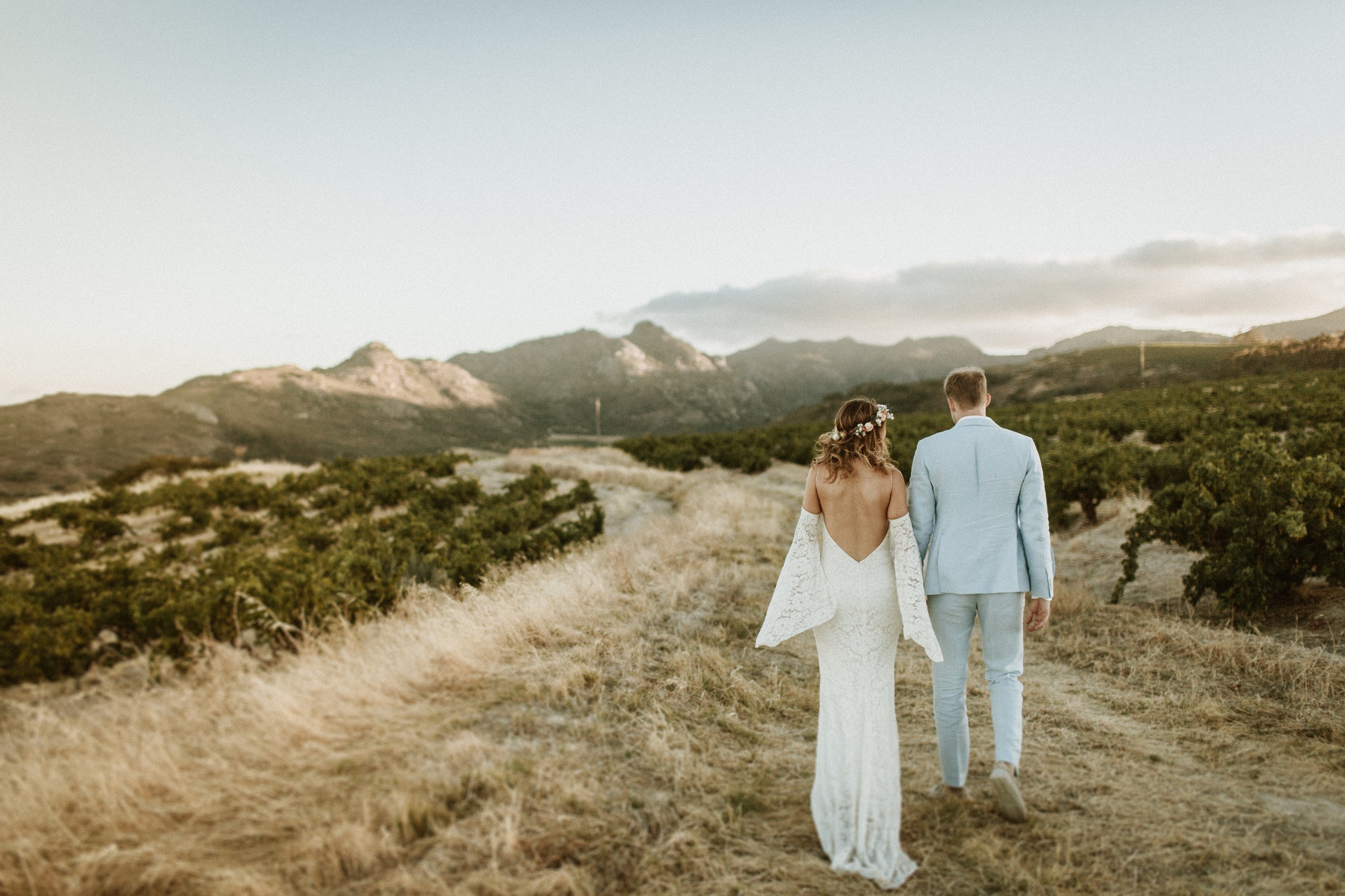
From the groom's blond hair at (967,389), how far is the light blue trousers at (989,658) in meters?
1.11

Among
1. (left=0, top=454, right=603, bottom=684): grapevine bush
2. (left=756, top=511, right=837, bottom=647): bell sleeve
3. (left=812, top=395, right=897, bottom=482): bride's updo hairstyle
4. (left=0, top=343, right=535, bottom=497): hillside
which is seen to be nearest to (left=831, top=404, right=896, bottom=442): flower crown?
(left=812, top=395, right=897, bottom=482): bride's updo hairstyle

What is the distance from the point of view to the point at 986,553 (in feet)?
11.6

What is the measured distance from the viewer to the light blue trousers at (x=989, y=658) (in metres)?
3.56

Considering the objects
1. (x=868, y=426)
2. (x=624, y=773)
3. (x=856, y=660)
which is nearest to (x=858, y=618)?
(x=856, y=660)

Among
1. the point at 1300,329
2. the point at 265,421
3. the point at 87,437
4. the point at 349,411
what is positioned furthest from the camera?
the point at 349,411

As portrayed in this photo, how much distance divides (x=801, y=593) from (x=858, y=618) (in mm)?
333

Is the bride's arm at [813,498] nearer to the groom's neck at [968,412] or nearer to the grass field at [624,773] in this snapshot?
the groom's neck at [968,412]

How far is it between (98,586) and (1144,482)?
1832cm

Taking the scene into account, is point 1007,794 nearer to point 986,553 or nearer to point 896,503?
point 986,553

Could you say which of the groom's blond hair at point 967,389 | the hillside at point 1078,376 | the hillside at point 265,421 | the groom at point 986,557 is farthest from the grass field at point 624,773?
the hillside at point 1078,376

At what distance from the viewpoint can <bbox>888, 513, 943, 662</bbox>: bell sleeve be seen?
341 centimetres

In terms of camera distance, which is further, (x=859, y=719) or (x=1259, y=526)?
(x=1259, y=526)

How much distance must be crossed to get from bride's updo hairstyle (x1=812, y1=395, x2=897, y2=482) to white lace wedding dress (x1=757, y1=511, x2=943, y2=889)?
12.9 inches

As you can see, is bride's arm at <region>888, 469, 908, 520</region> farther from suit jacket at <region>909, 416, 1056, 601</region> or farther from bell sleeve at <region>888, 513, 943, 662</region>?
suit jacket at <region>909, 416, 1056, 601</region>
